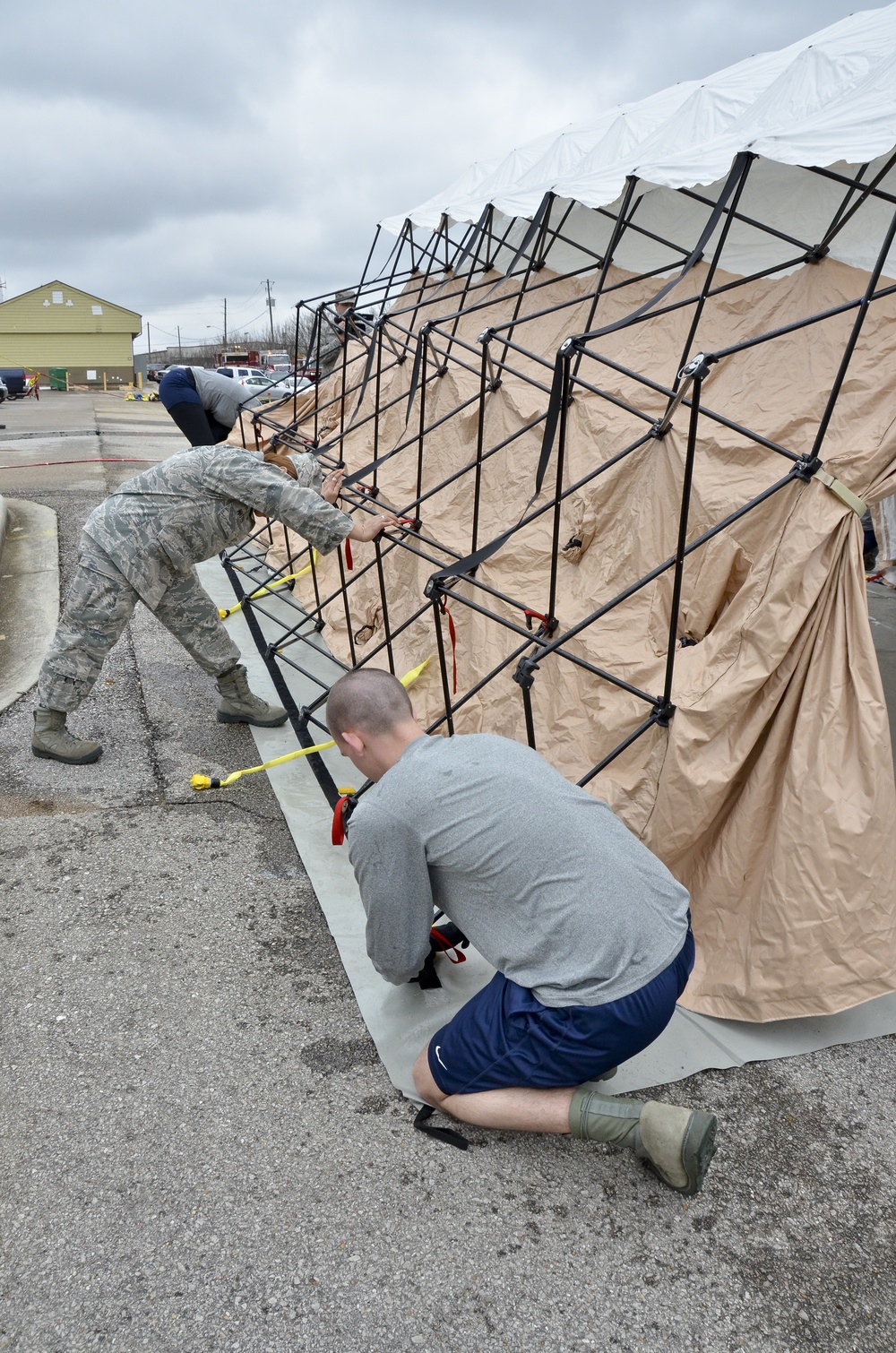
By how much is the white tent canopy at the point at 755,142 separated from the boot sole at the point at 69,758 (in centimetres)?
372

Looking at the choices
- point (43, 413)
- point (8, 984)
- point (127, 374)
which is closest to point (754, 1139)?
point (8, 984)

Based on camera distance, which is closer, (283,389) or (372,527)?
(372,527)

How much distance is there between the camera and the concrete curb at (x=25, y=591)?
532 centimetres

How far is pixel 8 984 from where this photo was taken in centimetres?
275

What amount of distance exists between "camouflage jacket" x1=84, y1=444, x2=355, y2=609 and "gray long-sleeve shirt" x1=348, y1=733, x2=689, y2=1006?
194cm

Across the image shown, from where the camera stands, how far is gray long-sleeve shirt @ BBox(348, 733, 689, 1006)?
2.03 m

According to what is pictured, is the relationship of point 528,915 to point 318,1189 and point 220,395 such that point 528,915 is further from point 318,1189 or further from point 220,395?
point 220,395

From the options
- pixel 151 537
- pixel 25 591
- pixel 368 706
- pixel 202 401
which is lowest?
pixel 25 591

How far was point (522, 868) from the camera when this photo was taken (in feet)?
6.68

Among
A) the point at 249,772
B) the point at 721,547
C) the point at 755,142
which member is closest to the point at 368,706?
the point at 721,547

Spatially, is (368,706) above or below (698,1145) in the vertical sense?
above

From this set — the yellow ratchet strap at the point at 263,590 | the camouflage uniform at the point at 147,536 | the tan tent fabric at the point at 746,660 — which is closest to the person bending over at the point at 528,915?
the tan tent fabric at the point at 746,660

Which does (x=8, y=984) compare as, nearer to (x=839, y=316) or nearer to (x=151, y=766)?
(x=151, y=766)

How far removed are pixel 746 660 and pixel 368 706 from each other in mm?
1273
